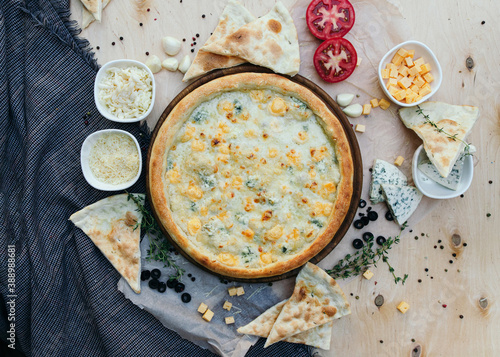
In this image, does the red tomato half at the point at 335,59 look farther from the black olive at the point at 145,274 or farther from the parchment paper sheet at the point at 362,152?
the black olive at the point at 145,274

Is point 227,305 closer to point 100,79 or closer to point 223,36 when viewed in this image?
point 100,79

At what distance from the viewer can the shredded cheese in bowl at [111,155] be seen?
4148mm

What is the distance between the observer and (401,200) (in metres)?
4.48

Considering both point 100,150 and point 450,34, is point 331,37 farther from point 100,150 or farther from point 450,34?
point 100,150

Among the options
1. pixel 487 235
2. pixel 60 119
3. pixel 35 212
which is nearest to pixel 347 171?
pixel 487 235

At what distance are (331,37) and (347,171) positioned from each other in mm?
1507

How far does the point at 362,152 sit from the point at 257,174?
1.32 m

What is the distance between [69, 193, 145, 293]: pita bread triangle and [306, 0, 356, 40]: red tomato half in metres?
2.65

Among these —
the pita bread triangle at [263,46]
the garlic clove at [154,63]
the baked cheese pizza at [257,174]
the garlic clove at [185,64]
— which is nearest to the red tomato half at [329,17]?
the pita bread triangle at [263,46]

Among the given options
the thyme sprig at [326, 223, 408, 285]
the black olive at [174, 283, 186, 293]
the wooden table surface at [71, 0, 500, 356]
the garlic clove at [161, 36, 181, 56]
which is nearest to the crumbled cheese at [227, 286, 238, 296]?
the black olive at [174, 283, 186, 293]

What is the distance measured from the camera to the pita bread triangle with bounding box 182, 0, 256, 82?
4219 mm

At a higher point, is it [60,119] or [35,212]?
[60,119]

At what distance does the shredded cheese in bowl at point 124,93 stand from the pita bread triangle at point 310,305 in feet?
8.02

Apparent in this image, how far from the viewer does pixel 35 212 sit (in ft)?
14.3
